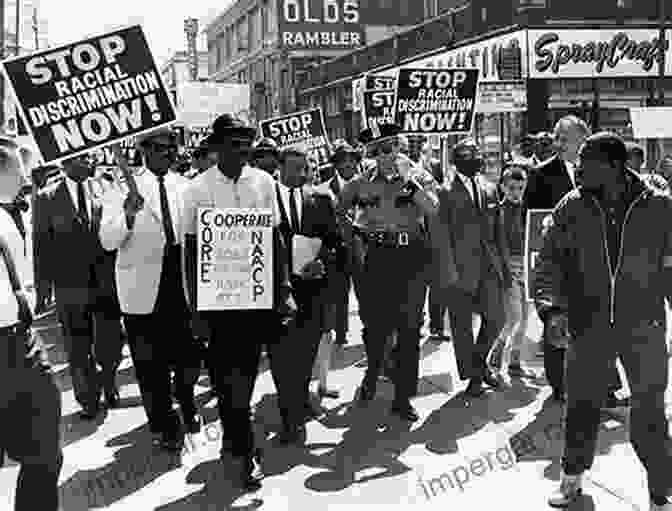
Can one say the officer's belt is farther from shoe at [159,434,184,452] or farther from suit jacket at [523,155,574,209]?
shoe at [159,434,184,452]

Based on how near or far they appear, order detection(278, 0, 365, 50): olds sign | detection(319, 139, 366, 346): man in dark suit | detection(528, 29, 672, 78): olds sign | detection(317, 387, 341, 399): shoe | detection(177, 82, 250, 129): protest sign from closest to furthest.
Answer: detection(317, 387, 341, 399): shoe → detection(319, 139, 366, 346): man in dark suit → detection(177, 82, 250, 129): protest sign → detection(528, 29, 672, 78): olds sign → detection(278, 0, 365, 50): olds sign

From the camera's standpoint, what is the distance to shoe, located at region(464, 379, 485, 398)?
687 cm

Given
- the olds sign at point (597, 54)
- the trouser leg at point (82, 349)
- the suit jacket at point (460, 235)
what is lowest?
the trouser leg at point (82, 349)

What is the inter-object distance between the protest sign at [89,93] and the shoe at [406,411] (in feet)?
7.96

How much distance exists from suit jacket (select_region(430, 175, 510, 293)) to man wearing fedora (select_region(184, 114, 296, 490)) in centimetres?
197

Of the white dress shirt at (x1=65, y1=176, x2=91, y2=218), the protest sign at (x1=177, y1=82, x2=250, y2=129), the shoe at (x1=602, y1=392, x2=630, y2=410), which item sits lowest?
the shoe at (x1=602, y1=392, x2=630, y2=410)

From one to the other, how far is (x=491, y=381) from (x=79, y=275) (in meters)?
3.14

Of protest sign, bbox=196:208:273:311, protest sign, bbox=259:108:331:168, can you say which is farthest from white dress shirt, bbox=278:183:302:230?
protest sign, bbox=259:108:331:168

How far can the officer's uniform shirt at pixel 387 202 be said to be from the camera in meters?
6.29

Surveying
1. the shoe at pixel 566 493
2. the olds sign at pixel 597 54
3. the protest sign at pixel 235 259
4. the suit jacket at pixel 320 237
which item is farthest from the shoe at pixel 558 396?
the olds sign at pixel 597 54

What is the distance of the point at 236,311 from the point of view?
4.98m

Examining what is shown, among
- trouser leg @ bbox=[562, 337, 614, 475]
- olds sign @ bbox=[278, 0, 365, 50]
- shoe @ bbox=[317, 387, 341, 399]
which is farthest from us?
olds sign @ bbox=[278, 0, 365, 50]

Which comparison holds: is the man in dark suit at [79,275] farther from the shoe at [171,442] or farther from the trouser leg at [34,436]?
the trouser leg at [34,436]

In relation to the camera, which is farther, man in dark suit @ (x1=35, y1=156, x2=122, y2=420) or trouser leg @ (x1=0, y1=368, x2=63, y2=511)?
man in dark suit @ (x1=35, y1=156, x2=122, y2=420)
